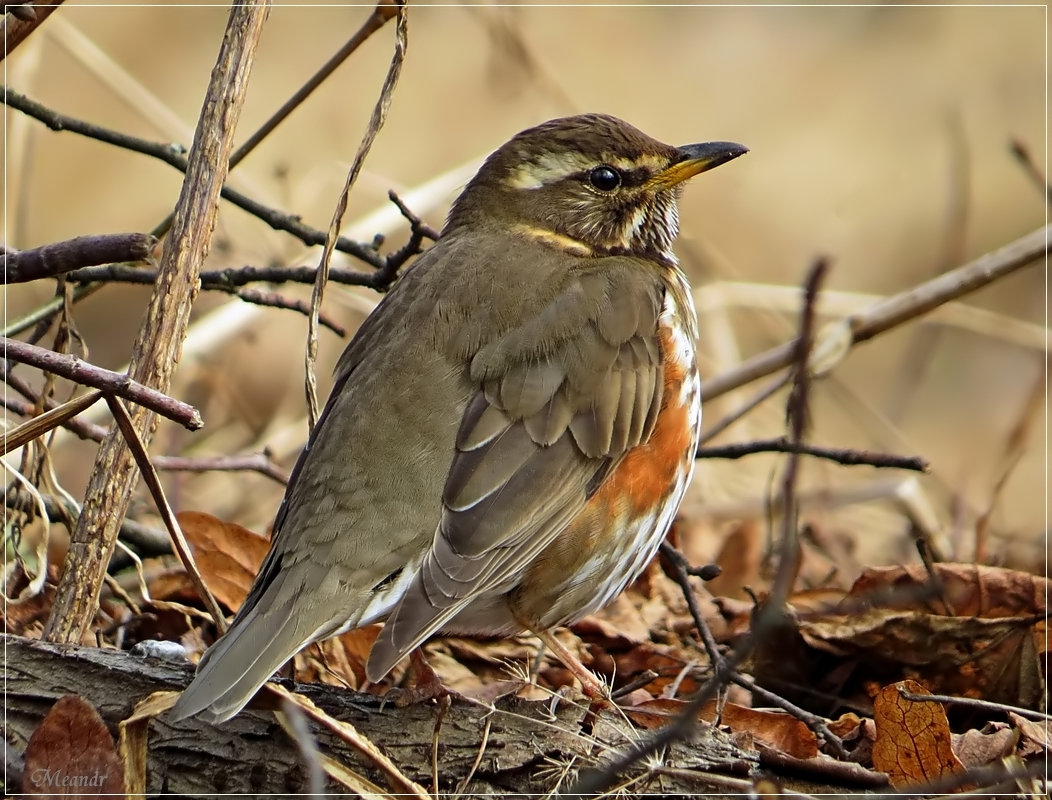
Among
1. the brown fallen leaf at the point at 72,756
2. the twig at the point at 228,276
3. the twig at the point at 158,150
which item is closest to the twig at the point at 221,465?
the twig at the point at 228,276

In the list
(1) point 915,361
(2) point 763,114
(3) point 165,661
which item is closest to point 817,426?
(1) point 915,361

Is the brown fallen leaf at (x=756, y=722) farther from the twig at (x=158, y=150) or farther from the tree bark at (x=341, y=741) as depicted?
the twig at (x=158, y=150)

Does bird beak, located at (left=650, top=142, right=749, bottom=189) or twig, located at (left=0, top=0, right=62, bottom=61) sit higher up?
bird beak, located at (left=650, top=142, right=749, bottom=189)

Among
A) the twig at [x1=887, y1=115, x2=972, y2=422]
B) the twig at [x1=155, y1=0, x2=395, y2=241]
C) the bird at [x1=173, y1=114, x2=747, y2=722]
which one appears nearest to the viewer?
the bird at [x1=173, y1=114, x2=747, y2=722]

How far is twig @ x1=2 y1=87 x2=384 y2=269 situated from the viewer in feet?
14.6

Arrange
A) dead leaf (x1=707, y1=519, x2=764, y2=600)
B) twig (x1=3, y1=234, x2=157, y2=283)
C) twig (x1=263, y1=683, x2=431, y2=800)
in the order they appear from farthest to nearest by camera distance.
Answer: dead leaf (x1=707, y1=519, x2=764, y2=600)
twig (x1=263, y1=683, x2=431, y2=800)
twig (x1=3, y1=234, x2=157, y2=283)

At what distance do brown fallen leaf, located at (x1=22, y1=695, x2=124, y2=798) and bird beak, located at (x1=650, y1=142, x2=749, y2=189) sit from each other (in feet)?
9.74

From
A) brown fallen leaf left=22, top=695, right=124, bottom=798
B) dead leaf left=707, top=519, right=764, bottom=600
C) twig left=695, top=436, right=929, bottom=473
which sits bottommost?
brown fallen leaf left=22, top=695, right=124, bottom=798

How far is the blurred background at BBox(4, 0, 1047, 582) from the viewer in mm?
7613

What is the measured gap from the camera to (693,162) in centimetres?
510

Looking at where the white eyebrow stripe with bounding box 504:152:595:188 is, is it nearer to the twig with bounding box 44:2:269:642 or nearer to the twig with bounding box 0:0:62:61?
the twig with bounding box 44:2:269:642

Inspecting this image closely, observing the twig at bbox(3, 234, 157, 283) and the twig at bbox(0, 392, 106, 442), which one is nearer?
the twig at bbox(3, 234, 157, 283)

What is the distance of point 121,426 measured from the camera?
340 centimetres

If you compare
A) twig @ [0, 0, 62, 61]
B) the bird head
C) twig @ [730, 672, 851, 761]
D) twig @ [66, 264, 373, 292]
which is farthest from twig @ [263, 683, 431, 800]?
the bird head
